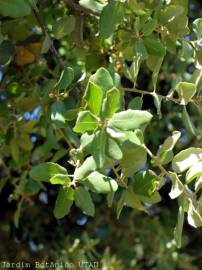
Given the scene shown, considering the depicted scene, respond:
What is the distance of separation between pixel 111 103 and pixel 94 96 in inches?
0.9

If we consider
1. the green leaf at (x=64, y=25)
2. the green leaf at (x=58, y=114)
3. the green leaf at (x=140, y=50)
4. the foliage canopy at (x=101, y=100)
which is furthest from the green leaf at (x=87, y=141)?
the green leaf at (x=64, y=25)

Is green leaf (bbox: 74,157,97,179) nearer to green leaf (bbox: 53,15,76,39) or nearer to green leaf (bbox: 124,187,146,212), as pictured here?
green leaf (bbox: 124,187,146,212)

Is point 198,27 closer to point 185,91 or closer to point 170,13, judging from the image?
point 170,13

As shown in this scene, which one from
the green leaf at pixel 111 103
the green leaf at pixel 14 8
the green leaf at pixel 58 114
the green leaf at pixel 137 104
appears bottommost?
the green leaf at pixel 58 114

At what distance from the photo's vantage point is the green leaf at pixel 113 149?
0.73 m

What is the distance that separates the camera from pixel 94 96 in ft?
2.42

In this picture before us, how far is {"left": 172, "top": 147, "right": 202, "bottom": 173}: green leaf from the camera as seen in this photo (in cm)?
84

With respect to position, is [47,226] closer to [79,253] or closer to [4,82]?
[79,253]

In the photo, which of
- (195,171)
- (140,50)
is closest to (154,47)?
(140,50)

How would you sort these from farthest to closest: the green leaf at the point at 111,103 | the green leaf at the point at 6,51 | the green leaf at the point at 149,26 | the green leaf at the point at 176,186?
1. the green leaf at the point at 6,51
2. the green leaf at the point at 149,26
3. the green leaf at the point at 176,186
4. the green leaf at the point at 111,103

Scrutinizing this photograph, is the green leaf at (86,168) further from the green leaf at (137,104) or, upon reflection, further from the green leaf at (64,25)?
the green leaf at (64,25)

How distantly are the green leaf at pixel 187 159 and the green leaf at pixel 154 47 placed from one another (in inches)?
6.9

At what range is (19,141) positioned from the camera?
1.32 meters

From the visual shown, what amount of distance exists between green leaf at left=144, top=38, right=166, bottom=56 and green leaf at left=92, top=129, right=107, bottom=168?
0.84 ft
